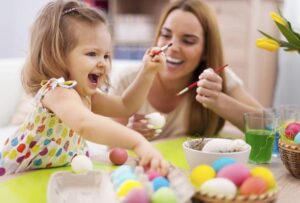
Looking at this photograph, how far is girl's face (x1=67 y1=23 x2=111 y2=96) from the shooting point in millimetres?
1071

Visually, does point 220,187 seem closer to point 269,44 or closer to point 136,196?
point 136,196

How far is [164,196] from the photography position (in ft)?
2.21

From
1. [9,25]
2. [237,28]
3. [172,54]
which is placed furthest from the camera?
[9,25]

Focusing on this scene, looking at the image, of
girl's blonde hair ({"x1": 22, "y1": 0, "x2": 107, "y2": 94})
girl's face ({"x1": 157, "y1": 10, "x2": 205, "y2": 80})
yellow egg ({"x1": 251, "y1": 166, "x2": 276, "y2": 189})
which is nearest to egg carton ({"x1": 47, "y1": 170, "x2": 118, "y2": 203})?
yellow egg ({"x1": 251, "y1": 166, "x2": 276, "y2": 189})

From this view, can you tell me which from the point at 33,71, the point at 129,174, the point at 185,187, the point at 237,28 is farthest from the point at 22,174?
the point at 237,28

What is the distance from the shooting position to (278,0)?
318 centimetres

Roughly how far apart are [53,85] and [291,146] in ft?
1.83

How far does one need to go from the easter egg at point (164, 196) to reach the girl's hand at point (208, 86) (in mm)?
697

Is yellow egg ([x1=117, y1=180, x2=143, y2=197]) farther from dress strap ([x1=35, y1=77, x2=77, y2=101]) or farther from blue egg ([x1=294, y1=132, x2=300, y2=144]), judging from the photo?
blue egg ([x1=294, y1=132, x2=300, y2=144])

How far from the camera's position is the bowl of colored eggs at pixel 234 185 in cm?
69

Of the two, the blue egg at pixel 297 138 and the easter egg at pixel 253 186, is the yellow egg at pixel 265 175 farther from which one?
the blue egg at pixel 297 138

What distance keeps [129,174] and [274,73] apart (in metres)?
2.64

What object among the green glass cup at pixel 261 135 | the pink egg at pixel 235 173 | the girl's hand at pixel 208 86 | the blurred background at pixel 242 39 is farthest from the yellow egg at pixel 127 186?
the blurred background at pixel 242 39

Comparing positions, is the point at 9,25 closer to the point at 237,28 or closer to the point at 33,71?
the point at 237,28
